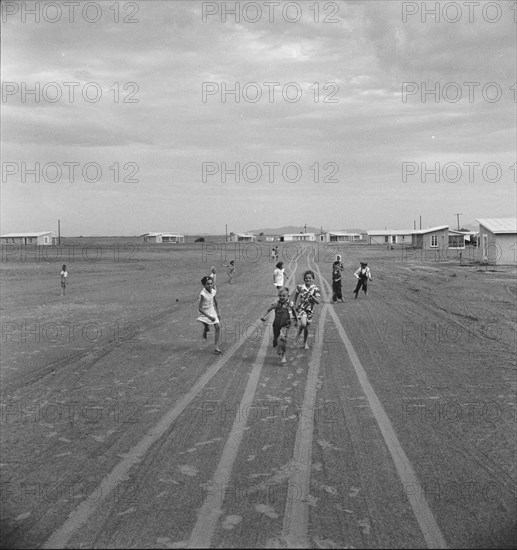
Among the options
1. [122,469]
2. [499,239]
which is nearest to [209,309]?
[122,469]

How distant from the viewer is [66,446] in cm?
785

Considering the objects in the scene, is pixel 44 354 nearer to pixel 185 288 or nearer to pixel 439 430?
pixel 439 430

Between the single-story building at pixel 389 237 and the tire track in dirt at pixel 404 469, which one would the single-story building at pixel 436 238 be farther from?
the tire track in dirt at pixel 404 469

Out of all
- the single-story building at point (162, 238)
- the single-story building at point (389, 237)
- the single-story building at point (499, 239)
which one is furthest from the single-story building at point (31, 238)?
the single-story building at point (499, 239)

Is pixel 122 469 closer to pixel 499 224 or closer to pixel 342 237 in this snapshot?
pixel 499 224

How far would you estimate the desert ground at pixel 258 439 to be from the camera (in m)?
A: 5.64

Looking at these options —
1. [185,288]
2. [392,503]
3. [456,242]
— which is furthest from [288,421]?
[456,242]

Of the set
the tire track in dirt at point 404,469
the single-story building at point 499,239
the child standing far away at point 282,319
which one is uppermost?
the single-story building at point 499,239

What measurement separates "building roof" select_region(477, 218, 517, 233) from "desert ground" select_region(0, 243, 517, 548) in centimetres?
2942

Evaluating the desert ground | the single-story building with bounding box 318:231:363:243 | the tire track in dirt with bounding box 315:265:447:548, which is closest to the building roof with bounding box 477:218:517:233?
the desert ground

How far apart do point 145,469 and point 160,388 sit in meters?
3.81

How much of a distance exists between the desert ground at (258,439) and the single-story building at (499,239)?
29535mm

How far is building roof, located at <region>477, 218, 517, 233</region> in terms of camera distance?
4434 cm

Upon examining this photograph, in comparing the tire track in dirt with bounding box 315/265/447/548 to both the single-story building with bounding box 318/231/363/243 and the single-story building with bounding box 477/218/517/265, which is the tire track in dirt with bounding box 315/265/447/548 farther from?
the single-story building with bounding box 318/231/363/243
